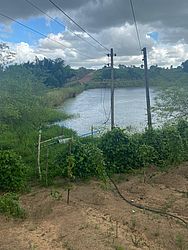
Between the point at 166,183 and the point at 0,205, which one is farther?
the point at 166,183

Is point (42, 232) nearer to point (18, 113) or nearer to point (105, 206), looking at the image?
point (105, 206)

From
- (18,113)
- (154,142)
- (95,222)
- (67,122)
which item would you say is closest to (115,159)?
(154,142)

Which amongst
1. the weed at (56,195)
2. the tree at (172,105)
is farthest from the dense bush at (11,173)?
the tree at (172,105)

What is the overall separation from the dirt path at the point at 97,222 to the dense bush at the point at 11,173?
0.37 m

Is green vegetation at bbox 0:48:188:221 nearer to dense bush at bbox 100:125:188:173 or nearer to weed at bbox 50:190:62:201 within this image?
dense bush at bbox 100:125:188:173

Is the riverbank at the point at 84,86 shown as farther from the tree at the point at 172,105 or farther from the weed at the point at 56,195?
the weed at the point at 56,195

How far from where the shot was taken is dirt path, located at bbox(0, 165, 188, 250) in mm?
4719

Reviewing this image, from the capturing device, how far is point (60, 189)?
7.32 metres

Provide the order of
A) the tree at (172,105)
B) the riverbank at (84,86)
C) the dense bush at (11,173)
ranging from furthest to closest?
the riverbank at (84,86) → the tree at (172,105) → the dense bush at (11,173)

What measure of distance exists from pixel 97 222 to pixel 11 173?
2.43 meters

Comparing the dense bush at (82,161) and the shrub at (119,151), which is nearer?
the dense bush at (82,161)

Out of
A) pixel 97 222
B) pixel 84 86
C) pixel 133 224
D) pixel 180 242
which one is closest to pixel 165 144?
pixel 133 224

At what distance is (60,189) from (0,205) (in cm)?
180

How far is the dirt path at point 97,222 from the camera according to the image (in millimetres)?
4719
